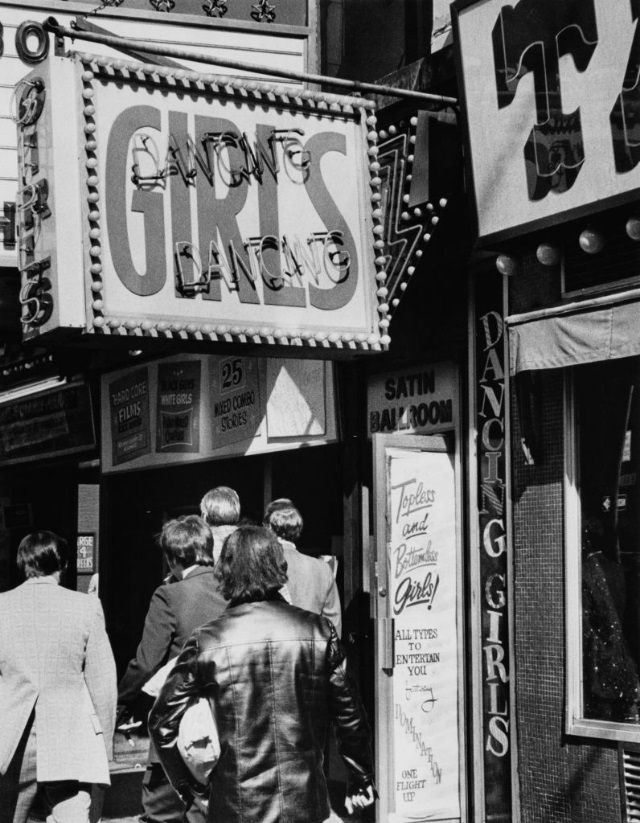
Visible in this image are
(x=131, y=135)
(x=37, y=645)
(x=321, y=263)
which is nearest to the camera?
(x=37, y=645)

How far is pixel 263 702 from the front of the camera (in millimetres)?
4715

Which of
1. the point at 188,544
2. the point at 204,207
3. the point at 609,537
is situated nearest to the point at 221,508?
the point at 188,544

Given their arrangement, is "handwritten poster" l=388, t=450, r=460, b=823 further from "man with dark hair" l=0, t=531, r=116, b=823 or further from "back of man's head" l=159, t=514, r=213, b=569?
"man with dark hair" l=0, t=531, r=116, b=823

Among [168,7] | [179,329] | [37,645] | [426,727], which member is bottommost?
[426,727]

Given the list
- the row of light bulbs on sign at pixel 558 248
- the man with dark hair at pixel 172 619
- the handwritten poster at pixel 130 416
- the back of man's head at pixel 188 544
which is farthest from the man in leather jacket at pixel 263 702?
the handwritten poster at pixel 130 416

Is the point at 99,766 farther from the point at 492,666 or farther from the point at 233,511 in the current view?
the point at 492,666

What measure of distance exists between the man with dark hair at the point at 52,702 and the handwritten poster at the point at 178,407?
597 centimetres

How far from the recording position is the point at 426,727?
8.73 metres

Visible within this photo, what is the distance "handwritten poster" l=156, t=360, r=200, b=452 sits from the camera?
1241 centimetres

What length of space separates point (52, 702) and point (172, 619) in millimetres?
977

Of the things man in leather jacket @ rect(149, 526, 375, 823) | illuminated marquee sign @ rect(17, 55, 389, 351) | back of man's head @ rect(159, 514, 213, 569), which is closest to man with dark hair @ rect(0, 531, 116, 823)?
back of man's head @ rect(159, 514, 213, 569)

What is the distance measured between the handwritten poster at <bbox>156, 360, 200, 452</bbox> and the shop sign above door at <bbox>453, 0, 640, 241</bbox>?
4.76 m

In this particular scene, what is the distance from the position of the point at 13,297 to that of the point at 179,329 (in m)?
4.52

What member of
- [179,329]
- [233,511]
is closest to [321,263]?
[179,329]
